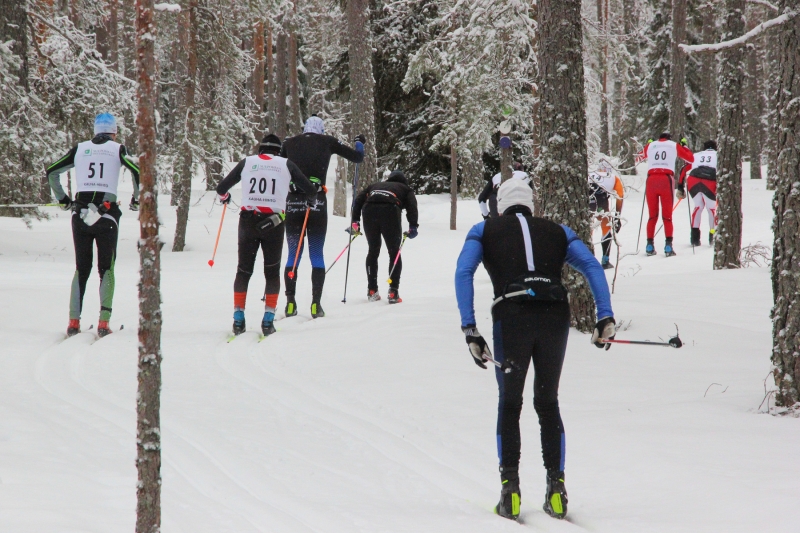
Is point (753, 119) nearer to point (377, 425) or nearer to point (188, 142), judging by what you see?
point (188, 142)

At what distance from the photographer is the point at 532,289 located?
4.00m

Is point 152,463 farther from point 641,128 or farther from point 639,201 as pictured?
point 641,128

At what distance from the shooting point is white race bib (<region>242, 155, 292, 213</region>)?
8016 millimetres

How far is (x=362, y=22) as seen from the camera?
16141mm

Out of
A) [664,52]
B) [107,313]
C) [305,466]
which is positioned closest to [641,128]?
[664,52]

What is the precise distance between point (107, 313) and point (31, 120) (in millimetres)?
7536

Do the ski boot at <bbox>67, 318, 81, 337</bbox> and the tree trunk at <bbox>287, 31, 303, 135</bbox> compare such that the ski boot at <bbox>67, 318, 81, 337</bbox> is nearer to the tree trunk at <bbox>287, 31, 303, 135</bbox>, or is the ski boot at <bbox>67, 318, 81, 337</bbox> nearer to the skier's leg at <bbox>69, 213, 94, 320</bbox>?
the skier's leg at <bbox>69, 213, 94, 320</bbox>

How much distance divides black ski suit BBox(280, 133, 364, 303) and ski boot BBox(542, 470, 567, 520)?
5.56 meters

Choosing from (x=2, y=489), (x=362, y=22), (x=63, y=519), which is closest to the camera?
(x=63, y=519)

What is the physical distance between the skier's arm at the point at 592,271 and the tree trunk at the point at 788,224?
1986 mm

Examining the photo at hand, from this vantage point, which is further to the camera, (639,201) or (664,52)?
(664,52)

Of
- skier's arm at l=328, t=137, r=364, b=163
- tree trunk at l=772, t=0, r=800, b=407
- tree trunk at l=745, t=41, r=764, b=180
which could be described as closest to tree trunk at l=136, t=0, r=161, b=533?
tree trunk at l=772, t=0, r=800, b=407

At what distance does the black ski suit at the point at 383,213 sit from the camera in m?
10.2

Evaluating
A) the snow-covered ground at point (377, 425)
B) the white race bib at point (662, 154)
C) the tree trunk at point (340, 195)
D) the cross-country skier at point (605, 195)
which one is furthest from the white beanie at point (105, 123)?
the tree trunk at point (340, 195)
